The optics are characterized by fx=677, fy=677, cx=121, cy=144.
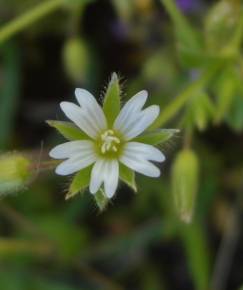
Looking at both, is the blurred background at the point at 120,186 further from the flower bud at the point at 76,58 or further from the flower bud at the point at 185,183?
the flower bud at the point at 185,183

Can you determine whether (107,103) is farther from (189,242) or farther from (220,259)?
(220,259)

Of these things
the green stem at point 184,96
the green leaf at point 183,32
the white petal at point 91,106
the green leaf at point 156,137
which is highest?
the green leaf at point 183,32

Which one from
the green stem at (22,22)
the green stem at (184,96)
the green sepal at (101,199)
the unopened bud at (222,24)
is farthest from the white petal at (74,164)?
the unopened bud at (222,24)

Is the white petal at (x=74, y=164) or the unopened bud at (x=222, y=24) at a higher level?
the unopened bud at (x=222, y=24)

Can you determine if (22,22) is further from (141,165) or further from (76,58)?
(141,165)

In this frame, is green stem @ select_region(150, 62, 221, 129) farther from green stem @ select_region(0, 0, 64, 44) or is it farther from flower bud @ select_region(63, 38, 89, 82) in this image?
flower bud @ select_region(63, 38, 89, 82)

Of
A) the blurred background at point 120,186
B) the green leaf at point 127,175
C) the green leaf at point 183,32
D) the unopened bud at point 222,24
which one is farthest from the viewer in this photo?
the blurred background at point 120,186

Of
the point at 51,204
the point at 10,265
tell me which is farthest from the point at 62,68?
the point at 10,265
